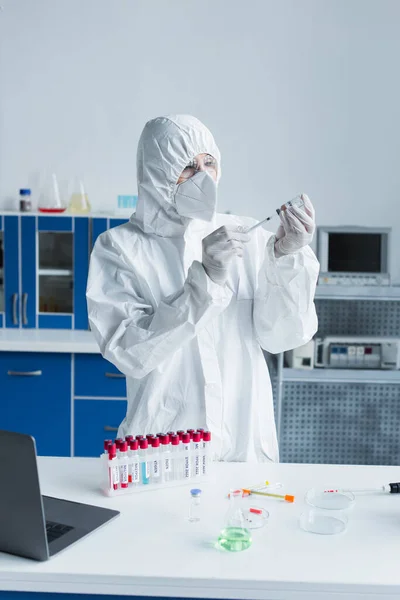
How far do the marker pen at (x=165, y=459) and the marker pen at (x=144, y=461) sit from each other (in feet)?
0.11

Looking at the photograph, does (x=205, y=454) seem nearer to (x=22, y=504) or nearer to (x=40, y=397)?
(x=22, y=504)

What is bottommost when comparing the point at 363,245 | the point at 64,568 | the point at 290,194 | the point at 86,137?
the point at 64,568

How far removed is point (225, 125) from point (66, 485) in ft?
8.02

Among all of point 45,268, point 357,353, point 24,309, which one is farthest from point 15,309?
point 357,353

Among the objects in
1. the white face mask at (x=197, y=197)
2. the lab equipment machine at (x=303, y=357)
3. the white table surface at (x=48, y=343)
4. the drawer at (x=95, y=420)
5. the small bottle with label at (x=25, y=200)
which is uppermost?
the small bottle with label at (x=25, y=200)

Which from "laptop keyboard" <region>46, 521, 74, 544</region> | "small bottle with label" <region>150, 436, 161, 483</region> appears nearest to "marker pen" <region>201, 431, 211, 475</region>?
"small bottle with label" <region>150, 436, 161, 483</region>

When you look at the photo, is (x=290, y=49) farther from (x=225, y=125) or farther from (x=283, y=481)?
(x=283, y=481)

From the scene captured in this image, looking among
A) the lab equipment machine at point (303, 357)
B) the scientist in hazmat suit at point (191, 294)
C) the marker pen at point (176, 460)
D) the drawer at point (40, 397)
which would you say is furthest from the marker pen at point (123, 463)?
the lab equipment machine at point (303, 357)

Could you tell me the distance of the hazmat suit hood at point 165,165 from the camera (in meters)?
1.80

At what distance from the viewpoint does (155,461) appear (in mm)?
1519

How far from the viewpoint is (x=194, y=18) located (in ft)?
11.5

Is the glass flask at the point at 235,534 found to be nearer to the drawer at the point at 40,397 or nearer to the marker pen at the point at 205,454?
the marker pen at the point at 205,454

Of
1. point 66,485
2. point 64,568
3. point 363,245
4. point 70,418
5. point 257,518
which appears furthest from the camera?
point 363,245

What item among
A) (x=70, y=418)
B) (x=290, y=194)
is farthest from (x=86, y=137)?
(x=70, y=418)
